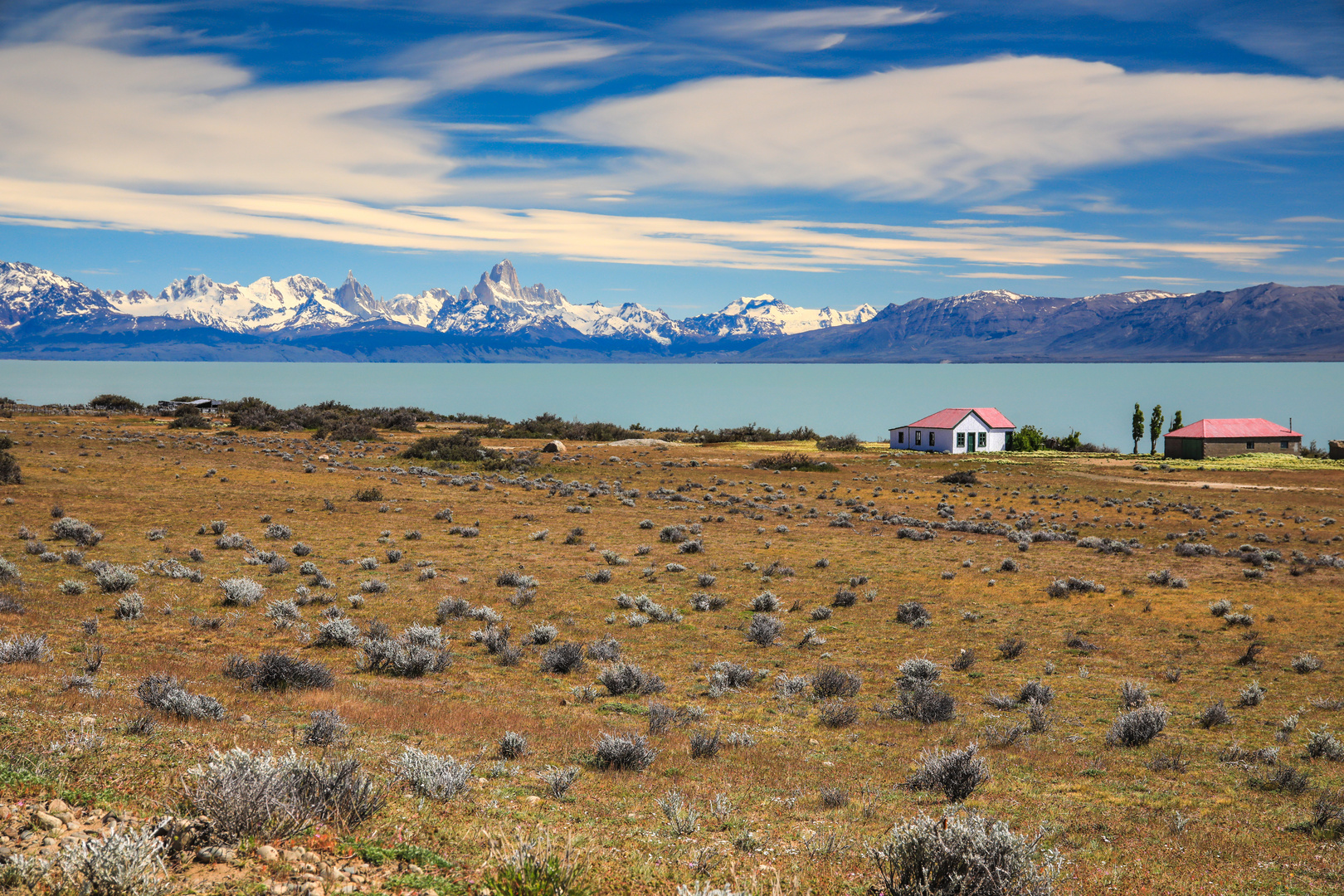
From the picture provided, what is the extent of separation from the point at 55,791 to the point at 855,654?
13920 millimetres

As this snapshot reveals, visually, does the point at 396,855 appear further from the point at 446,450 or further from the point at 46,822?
the point at 446,450

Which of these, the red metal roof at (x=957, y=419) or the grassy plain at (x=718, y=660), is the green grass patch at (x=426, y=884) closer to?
the grassy plain at (x=718, y=660)

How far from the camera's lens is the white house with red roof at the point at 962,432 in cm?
7350

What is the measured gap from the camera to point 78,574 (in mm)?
18453

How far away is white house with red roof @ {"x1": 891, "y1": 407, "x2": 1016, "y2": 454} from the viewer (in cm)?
7350

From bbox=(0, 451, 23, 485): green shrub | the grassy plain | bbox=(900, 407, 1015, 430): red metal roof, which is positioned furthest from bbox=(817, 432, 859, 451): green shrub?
bbox=(0, 451, 23, 485): green shrub

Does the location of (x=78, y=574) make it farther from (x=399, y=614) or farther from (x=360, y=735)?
(x=360, y=735)

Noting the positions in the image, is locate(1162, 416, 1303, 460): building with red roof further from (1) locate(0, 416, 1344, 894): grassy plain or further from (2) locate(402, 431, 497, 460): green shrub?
(2) locate(402, 431, 497, 460): green shrub

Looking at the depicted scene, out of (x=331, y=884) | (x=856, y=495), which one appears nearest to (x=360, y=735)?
(x=331, y=884)

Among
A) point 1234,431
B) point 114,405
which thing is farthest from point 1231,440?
point 114,405

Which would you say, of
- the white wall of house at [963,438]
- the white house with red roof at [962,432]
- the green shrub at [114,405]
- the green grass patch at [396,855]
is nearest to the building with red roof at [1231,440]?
the white house with red roof at [962,432]

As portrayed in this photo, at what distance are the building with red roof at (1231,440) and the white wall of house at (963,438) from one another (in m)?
15.3

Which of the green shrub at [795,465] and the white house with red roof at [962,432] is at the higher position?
the white house with red roof at [962,432]

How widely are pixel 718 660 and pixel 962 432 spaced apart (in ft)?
211
